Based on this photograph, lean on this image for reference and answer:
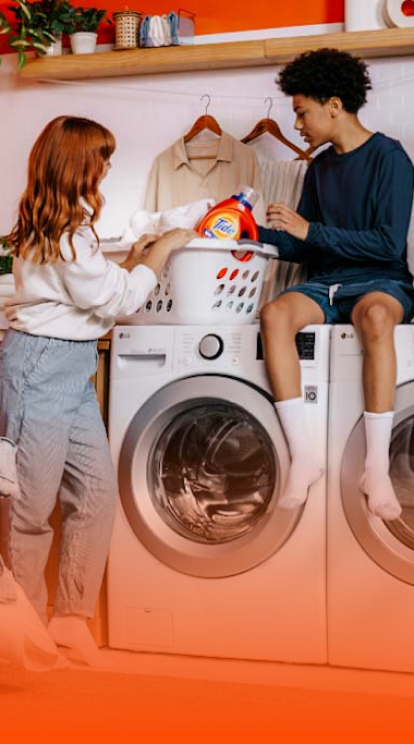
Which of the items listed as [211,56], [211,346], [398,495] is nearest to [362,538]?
[398,495]

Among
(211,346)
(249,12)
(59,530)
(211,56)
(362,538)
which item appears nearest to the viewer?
(362,538)

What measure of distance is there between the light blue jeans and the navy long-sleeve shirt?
67cm

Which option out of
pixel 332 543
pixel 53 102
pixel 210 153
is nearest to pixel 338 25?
pixel 210 153

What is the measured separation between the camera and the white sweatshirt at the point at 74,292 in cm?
229

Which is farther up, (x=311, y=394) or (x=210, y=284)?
(x=210, y=284)

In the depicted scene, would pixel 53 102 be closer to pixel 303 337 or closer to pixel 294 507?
pixel 303 337

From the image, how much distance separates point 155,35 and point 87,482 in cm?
155

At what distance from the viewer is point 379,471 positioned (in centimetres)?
235

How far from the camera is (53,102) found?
11.7ft

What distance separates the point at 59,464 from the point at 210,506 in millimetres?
427

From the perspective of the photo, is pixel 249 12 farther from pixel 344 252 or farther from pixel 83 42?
pixel 344 252

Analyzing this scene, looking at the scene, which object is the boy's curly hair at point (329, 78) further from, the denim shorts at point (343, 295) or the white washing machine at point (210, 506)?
the white washing machine at point (210, 506)

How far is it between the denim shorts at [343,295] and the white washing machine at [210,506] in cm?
15

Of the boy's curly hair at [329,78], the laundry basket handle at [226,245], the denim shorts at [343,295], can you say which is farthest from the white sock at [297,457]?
the boy's curly hair at [329,78]
